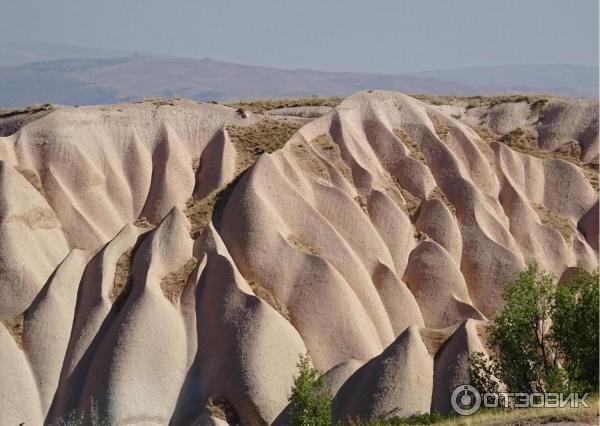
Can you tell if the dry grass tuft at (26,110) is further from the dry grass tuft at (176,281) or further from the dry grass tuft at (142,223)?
the dry grass tuft at (176,281)

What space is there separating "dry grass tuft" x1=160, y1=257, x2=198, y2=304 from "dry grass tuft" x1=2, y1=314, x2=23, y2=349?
5.64m

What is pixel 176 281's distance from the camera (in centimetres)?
4409

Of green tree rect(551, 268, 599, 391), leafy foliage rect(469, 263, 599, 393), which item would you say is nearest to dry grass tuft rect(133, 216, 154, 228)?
leafy foliage rect(469, 263, 599, 393)

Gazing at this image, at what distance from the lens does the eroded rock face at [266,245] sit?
40438 mm

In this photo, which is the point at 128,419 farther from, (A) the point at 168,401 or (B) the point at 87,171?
(B) the point at 87,171

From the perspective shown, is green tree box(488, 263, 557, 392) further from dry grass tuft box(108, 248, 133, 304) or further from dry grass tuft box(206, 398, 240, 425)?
dry grass tuft box(108, 248, 133, 304)

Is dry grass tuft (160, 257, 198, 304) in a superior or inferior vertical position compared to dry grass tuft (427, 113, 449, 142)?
inferior

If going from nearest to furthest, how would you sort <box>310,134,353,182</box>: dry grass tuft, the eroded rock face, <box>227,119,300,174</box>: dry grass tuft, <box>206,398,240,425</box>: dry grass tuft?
<box>206,398,240,425</box>: dry grass tuft < the eroded rock face < <box>310,134,353,182</box>: dry grass tuft < <box>227,119,300,174</box>: dry grass tuft

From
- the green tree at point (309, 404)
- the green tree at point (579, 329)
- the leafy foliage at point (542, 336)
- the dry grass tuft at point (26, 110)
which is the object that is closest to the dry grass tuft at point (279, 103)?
the dry grass tuft at point (26, 110)

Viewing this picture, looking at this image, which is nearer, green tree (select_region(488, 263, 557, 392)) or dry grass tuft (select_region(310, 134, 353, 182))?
green tree (select_region(488, 263, 557, 392))

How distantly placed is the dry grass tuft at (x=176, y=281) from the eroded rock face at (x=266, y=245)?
0.09 m

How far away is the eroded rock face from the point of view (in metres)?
40.4

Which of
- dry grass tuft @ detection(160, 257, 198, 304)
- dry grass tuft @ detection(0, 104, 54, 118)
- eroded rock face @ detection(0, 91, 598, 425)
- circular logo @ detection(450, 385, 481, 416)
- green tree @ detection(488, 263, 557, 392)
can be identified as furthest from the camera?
dry grass tuft @ detection(0, 104, 54, 118)

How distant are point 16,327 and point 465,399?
1828 cm
